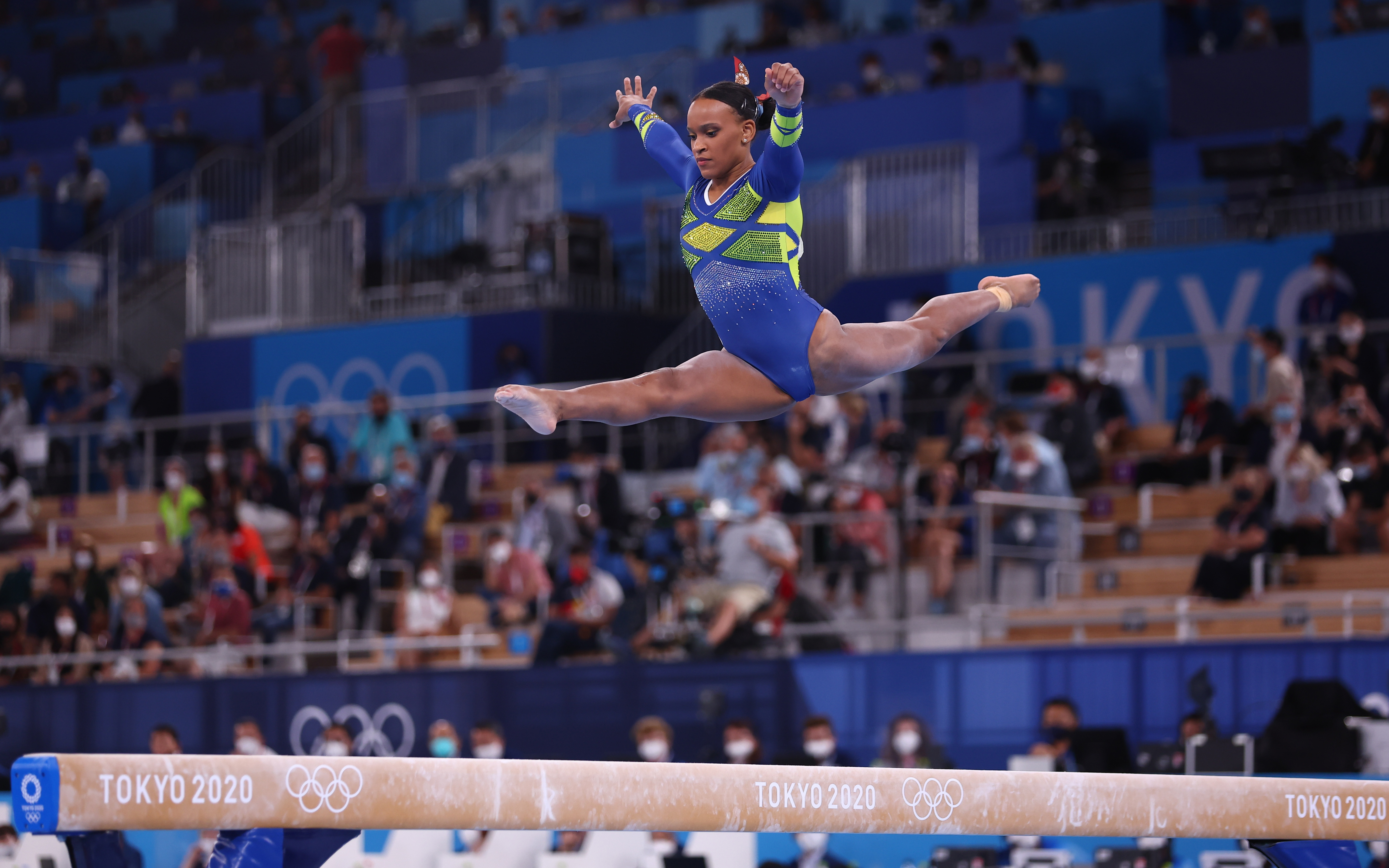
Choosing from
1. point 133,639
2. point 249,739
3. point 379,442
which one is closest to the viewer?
point 249,739

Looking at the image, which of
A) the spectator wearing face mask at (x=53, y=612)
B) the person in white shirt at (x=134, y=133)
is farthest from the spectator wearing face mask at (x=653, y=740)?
the person in white shirt at (x=134, y=133)

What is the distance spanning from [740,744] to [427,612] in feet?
11.4

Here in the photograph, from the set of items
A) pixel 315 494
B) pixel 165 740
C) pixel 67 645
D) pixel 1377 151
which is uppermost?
pixel 1377 151

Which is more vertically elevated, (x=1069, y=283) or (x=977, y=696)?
(x=1069, y=283)

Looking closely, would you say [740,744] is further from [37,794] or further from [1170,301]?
[1170,301]

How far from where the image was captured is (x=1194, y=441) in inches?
531

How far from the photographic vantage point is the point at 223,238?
2072 cm

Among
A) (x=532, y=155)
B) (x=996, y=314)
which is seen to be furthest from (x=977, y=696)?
(x=532, y=155)

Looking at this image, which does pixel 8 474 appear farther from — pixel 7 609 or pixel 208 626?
pixel 208 626

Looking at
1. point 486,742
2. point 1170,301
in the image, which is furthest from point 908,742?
point 1170,301

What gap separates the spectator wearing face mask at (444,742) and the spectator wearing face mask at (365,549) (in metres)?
2.13

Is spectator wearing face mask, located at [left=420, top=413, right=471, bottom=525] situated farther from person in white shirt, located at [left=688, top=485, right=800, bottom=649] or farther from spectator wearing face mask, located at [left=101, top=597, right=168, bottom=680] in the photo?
person in white shirt, located at [left=688, top=485, right=800, bottom=649]

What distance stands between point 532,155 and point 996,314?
6.48 metres

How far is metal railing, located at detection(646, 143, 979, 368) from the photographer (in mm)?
17016
